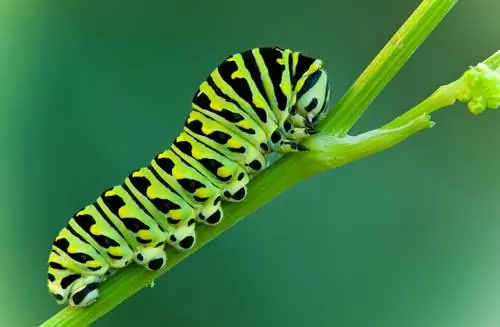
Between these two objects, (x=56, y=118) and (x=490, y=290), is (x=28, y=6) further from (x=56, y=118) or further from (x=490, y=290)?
(x=490, y=290)

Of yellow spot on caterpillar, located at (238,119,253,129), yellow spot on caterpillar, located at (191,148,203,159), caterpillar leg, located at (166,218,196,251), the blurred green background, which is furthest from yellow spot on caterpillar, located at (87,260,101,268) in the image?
the blurred green background

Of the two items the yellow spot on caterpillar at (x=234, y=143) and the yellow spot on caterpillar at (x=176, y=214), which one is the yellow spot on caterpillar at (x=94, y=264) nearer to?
the yellow spot on caterpillar at (x=176, y=214)

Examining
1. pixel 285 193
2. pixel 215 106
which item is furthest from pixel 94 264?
pixel 285 193

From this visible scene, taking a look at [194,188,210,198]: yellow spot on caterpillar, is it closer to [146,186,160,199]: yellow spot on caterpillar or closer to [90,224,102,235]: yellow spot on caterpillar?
[146,186,160,199]: yellow spot on caterpillar

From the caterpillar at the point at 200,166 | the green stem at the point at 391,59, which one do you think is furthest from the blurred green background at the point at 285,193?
the green stem at the point at 391,59

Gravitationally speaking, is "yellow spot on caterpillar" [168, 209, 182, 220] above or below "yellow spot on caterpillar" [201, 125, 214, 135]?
below

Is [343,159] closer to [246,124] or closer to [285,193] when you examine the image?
[246,124]
